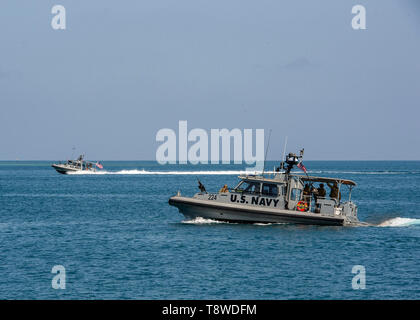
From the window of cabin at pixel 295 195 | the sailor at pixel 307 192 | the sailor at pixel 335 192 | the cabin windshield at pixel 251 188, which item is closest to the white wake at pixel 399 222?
the sailor at pixel 335 192

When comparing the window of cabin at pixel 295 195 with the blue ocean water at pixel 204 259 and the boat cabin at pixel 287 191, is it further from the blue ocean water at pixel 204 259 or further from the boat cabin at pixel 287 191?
the blue ocean water at pixel 204 259

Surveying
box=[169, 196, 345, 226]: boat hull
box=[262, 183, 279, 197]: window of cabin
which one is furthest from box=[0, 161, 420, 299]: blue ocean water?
box=[262, 183, 279, 197]: window of cabin

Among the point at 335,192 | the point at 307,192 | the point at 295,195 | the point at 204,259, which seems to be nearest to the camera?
the point at 204,259

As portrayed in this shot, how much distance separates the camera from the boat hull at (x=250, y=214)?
38375mm

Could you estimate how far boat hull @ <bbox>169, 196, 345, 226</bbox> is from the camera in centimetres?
3838

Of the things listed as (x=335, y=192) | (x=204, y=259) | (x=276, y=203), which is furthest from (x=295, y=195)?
(x=204, y=259)

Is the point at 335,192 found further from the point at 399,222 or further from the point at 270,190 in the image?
the point at 399,222

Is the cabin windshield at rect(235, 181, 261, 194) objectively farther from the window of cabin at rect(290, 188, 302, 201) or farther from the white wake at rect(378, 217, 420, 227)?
the white wake at rect(378, 217, 420, 227)

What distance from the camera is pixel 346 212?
39.8 metres

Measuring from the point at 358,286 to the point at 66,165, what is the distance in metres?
143

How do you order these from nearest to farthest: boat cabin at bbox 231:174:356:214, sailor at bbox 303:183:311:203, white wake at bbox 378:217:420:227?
boat cabin at bbox 231:174:356:214 < sailor at bbox 303:183:311:203 < white wake at bbox 378:217:420:227

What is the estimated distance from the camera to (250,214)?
38.8m

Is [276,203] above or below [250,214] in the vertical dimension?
above
